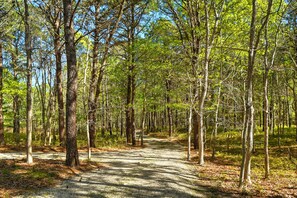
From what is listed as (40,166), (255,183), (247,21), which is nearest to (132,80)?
(247,21)

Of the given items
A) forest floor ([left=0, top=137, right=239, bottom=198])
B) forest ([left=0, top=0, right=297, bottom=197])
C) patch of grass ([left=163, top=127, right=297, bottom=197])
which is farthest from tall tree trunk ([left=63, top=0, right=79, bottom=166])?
patch of grass ([left=163, top=127, right=297, bottom=197])

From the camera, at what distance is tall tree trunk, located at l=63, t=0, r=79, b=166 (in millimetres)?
9922

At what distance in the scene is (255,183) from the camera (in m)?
9.09

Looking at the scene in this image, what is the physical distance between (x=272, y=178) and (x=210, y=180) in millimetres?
3203

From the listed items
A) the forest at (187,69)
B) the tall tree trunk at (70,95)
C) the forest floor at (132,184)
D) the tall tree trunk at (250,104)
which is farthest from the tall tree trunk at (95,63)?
the tall tree trunk at (250,104)

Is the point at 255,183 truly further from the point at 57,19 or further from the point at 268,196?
the point at 57,19

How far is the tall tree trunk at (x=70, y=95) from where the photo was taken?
9922mm

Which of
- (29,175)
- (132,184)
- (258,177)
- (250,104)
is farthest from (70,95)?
(258,177)

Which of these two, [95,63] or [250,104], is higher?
[95,63]

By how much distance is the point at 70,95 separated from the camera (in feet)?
33.1

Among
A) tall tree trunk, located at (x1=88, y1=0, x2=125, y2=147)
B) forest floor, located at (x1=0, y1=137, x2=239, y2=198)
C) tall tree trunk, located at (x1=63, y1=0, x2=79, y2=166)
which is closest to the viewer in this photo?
forest floor, located at (x1=0, y1=137, x2=239, y2=198)

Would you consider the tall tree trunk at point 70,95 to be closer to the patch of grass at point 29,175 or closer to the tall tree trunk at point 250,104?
the patch of grass at point 29,175

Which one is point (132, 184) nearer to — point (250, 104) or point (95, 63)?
point (250, 104)

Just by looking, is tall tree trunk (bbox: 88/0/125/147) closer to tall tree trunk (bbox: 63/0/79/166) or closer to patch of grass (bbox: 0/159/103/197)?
tall tree trunk (bbox: 63/0/79/166)
